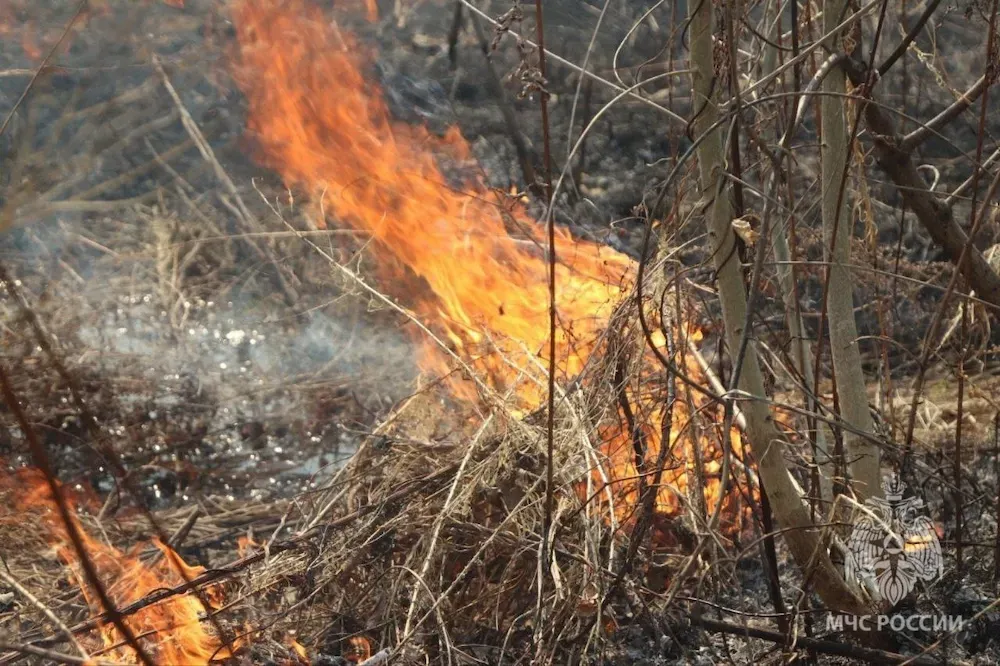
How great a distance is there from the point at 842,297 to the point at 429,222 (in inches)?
96.7

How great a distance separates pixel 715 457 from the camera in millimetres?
3314

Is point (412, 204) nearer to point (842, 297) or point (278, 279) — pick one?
point (278, 279)

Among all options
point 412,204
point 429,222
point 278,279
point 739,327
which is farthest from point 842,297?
point 278,279

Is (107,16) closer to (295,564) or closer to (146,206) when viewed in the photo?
(146,206)

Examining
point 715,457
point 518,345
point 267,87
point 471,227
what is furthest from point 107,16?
point 715,457

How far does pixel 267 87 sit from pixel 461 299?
3148 millimetres

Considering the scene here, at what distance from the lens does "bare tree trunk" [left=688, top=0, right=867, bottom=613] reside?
228 cm

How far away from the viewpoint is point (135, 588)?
3.29 m

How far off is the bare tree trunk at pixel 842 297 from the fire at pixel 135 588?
1825mm

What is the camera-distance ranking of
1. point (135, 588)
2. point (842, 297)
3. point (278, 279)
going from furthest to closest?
point (278, 279) → point (135, 588) → point (842, 297)
